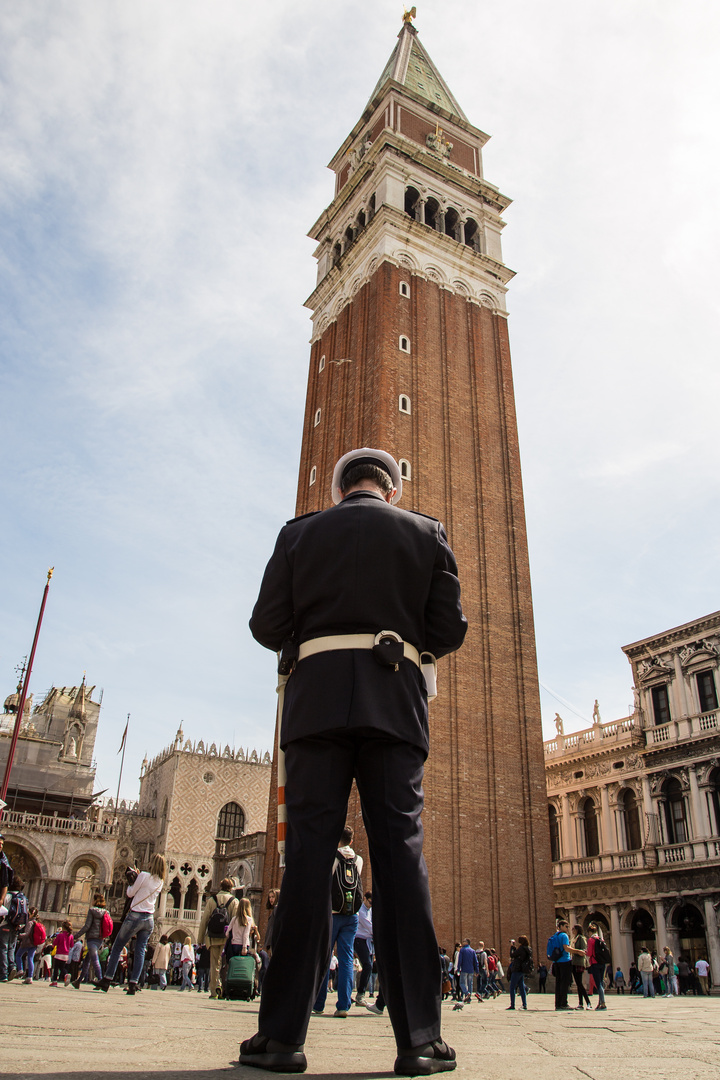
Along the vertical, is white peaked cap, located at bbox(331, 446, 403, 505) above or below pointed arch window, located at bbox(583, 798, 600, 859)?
below

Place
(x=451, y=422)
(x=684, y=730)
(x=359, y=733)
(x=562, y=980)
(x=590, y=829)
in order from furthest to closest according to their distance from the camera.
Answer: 1. (x=590, y=829)
2. (x=684, y=730)
3. (x=451, y=422)
4. (x=562, y=980)
5. (x=359, y=733)

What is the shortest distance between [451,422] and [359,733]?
23672 millimetres

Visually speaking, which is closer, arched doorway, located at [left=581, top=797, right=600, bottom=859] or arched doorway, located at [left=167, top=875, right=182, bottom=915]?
arched doorway, located at [left=581, top=797, right=600, bottom=859]

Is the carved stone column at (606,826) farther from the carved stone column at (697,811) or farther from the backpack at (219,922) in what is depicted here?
the backpack at (219,922)

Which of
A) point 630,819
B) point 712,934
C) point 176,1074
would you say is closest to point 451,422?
point 630,819

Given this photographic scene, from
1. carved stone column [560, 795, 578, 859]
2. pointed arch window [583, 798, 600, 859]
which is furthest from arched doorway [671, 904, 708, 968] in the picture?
carved stone column [560, 795, 578, 859]

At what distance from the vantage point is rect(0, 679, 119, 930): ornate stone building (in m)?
30.0

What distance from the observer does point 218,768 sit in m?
38.8

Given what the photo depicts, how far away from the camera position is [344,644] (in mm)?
3008

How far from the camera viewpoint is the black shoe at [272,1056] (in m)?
2.33

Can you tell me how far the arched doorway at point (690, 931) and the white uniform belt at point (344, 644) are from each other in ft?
85.9

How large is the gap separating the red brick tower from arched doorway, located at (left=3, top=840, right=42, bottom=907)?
37.4 feet

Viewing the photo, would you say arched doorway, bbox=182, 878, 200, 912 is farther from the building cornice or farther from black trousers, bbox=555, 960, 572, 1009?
black trousers, bbox=555, 960, 572, 1009

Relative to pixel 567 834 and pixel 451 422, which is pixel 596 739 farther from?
pixel 451 422
